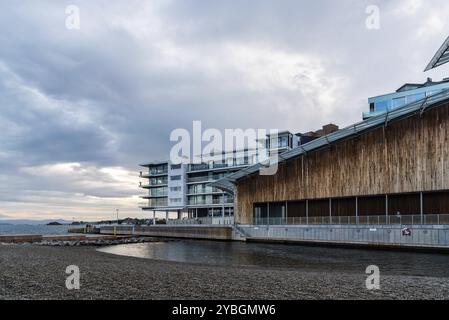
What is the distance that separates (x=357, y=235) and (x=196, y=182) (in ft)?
183

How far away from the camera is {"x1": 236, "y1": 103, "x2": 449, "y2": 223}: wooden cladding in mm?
39781

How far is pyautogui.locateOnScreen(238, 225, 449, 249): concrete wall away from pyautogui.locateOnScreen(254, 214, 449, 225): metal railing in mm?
549

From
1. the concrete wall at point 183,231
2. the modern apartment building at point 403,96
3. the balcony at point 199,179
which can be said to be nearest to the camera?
the concrete wall at point 183,231

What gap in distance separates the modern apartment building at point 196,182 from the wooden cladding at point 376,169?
93.9 ft

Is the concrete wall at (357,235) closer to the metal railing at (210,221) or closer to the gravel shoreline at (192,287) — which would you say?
the metal railing at (210,221)

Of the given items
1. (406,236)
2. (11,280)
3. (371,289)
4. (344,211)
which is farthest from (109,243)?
(371,289)

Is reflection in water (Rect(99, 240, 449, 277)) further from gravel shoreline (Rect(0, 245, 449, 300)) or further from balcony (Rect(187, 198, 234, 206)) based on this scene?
balcony (Rect(187, 198, 234, 206))

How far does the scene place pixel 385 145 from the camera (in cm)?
4328

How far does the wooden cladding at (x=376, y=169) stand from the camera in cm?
3978

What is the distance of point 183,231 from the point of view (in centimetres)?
6844

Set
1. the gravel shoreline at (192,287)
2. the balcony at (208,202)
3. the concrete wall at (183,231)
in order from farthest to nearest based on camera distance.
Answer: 1. the balcony at (208,202)
2. the concrete wall at (183,231)
3. the gravel shoreline at (192,287)

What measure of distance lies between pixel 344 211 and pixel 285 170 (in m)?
9.20

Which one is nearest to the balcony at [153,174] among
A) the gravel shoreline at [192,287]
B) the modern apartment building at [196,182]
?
the modern apartment building at [196,182]

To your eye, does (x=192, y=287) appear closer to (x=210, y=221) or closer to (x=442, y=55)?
(x=442, y=55)
